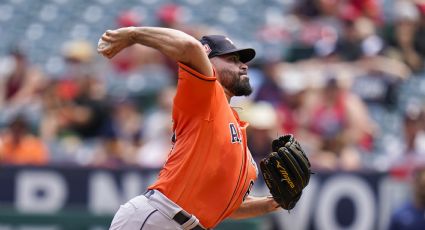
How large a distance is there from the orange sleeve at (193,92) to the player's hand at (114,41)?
31 centimetres

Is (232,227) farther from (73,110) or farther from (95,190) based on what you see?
(73,110)

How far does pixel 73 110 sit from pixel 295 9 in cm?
320

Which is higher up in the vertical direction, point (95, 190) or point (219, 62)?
point (219, 62)

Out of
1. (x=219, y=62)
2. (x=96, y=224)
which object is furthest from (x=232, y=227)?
(x=219, y=62)

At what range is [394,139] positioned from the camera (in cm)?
1041

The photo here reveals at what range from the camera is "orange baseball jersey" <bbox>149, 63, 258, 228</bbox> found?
16.9 feet

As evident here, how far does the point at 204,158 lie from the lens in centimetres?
522

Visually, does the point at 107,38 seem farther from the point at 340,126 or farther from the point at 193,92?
the point at 340,126

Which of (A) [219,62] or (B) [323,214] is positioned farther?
(B) [323,214]

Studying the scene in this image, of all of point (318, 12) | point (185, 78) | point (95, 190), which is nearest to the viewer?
point (185, 78)

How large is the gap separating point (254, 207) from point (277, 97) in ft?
14.3

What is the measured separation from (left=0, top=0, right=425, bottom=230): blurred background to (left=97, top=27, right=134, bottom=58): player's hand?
3.26m

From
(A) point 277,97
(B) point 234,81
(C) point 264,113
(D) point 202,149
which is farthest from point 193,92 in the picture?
(A) point 277,97

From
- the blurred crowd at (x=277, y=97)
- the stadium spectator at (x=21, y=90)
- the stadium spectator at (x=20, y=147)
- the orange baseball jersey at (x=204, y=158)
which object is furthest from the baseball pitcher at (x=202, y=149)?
the stadium spectator at (x=21, y=90)
